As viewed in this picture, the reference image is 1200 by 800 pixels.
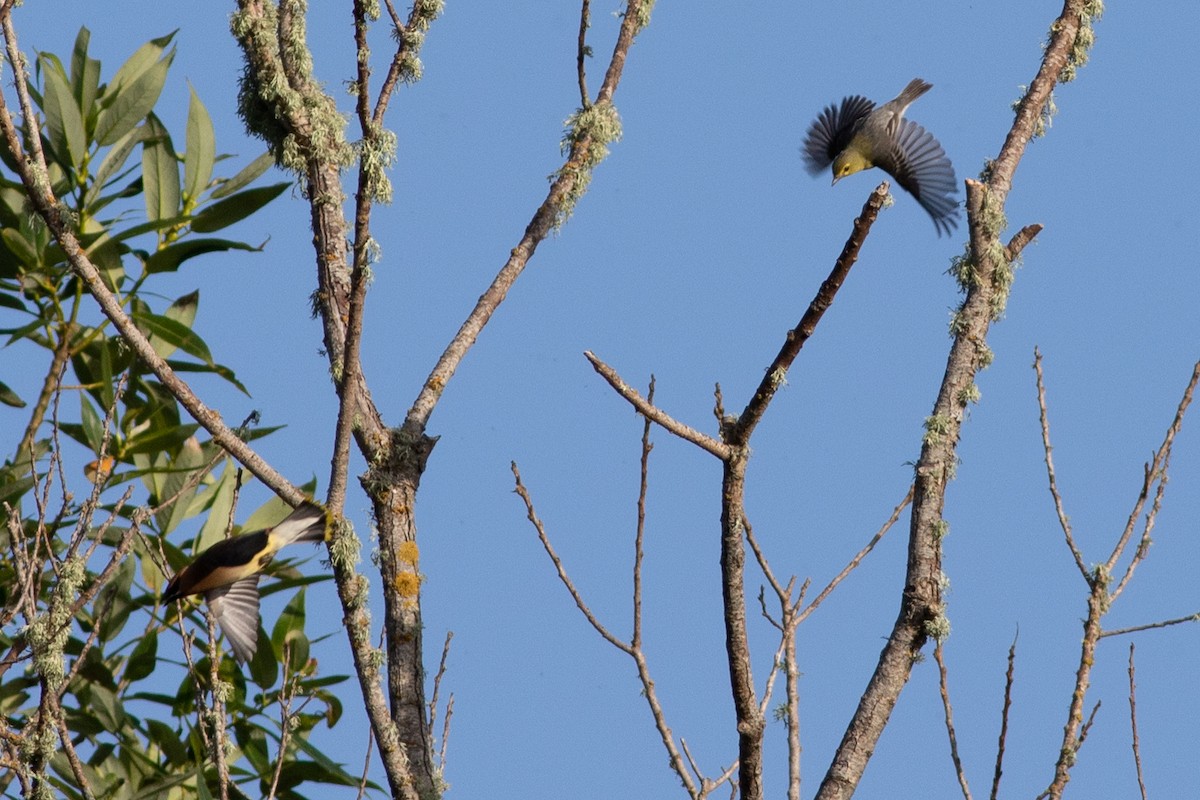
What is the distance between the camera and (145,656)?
4.39 m

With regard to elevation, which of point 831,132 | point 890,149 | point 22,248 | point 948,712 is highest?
point 831,132

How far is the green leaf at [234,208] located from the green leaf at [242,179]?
0.34 ft

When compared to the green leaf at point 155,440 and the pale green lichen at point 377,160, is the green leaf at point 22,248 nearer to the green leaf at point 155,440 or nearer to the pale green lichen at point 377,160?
the green leaf at point 155,440

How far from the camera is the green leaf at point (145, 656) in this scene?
4367mm

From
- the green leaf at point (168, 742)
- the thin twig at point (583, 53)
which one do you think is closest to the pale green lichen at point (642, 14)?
the thin twig at point (583, 53)

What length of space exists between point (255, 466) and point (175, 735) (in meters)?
1.73

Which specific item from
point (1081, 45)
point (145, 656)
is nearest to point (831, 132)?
point (1081, 45)

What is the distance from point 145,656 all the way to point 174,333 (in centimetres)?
99

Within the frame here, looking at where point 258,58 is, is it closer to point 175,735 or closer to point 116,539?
point 116,539

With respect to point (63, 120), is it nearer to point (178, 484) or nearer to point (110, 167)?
point (110, 167)

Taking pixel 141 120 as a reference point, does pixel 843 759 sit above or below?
below

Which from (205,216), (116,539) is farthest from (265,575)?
(205,216)

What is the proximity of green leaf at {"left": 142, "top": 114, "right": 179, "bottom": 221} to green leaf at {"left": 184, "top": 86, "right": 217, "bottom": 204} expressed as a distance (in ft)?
0.14

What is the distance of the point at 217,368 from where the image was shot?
14.8ft
